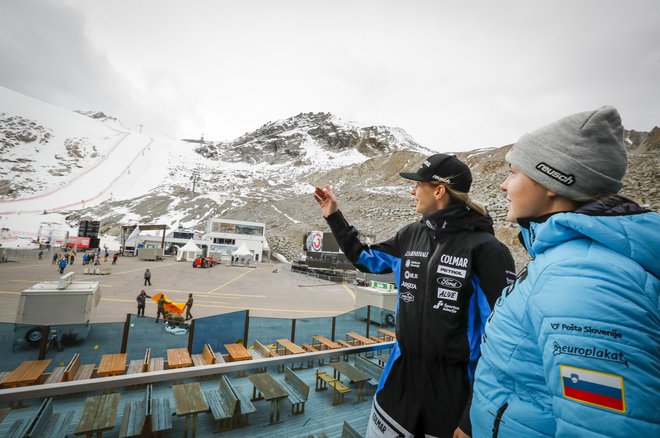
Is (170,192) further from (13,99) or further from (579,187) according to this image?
(13,99)

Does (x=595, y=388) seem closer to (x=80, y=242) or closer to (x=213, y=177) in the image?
(x=80, y=242)

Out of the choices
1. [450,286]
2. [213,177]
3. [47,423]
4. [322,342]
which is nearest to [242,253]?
[322,342]

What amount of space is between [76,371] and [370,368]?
10.9 feet

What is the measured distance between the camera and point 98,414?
2.72 meters


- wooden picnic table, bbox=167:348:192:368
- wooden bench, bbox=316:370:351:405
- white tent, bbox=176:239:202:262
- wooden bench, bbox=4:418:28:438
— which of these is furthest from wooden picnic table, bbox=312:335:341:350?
white tent, bbox=176:239:202:262

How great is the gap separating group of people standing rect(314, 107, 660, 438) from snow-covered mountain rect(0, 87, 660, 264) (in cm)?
2412

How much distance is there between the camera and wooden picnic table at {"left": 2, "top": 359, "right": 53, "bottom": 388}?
2554 millimetres

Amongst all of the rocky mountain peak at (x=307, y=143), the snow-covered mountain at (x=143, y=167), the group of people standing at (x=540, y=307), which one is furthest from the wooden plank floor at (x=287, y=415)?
the rocky mountain peak at (x=307, y=143)

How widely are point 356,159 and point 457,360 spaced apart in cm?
10816

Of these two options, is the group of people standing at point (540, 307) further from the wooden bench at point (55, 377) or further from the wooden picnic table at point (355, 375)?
the wooden bench at point (55, 377)

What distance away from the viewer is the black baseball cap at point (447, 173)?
2.03 metres

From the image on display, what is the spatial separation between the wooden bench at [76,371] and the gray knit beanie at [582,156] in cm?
427

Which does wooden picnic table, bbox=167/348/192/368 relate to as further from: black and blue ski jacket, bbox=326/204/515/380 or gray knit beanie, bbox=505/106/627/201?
gray knit beanie, bbox=505/106/627/201

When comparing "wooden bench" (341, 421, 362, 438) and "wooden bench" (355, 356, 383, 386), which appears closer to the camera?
"wooden bench" (341, 421, 362, 438)
